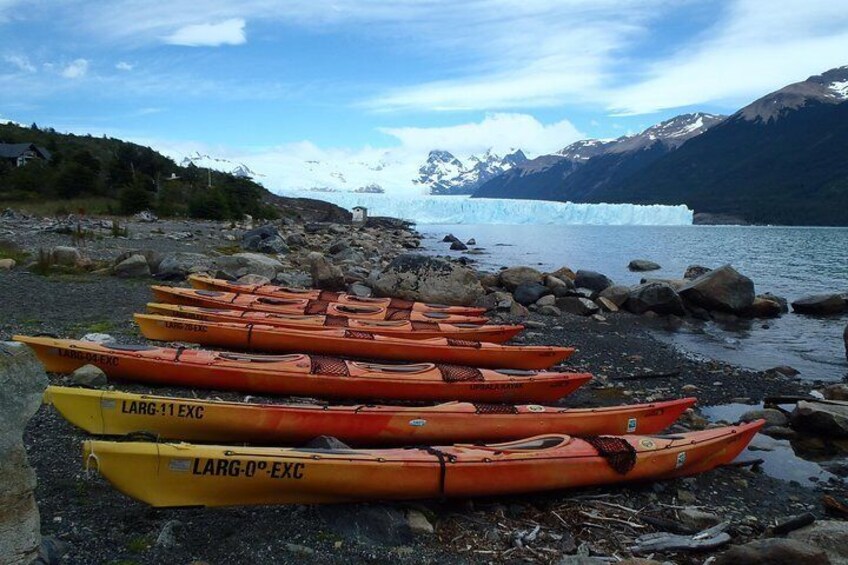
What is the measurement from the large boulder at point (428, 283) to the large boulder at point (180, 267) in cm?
407

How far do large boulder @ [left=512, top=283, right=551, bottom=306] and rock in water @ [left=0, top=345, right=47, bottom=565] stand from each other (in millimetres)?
12262

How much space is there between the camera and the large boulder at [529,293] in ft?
45.7

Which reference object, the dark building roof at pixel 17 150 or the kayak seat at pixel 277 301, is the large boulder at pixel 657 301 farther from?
the dark building roof at pixel 17 150

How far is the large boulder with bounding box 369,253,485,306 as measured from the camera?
12.2 meters

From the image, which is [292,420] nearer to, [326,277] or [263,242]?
[326,277]

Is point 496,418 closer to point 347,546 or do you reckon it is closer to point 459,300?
point 347,546

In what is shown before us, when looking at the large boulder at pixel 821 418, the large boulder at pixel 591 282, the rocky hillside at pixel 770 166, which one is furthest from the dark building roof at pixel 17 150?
the rocky hillside at pixel 770 166

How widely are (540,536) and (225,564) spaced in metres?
1.93

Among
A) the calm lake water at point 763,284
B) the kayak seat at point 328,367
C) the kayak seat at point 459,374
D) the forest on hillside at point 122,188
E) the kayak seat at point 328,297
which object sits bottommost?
the calm lake water at point 763,284

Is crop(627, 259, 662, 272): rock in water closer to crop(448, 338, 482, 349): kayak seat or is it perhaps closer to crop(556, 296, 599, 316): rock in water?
crop(556, 296, 599, 316): rock in water

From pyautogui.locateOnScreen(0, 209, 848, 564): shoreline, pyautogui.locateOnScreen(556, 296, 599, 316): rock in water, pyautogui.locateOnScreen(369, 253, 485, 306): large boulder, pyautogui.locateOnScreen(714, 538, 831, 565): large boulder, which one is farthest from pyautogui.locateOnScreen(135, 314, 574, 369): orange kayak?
pyautogui.locateOnScreen(556, 296, 599, 316): rock in water

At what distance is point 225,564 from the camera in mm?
3059

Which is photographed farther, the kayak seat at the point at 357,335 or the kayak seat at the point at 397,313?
the kayak seat at the point at 397,313

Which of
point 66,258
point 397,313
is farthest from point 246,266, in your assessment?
point 397,313
